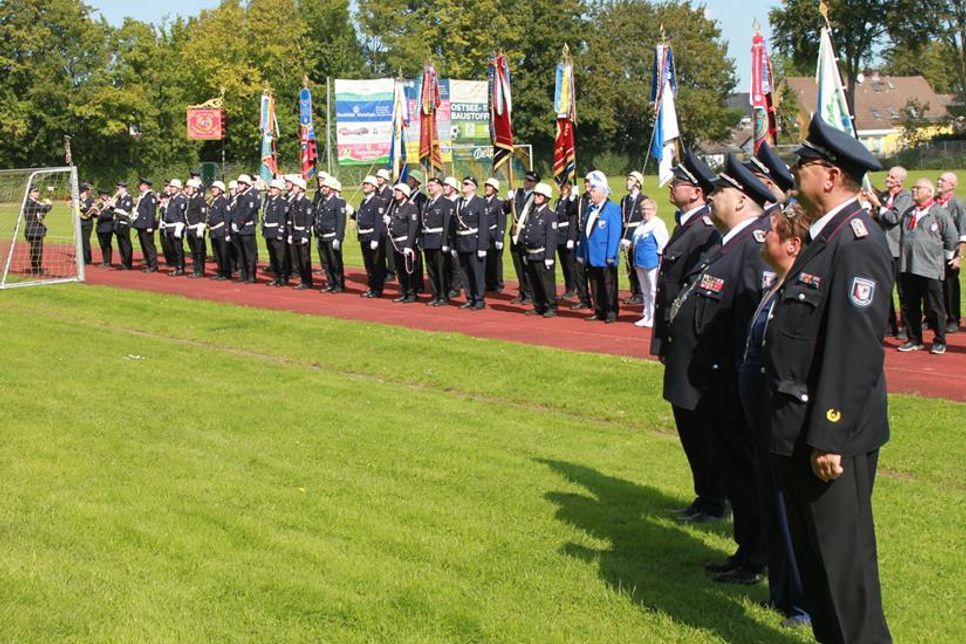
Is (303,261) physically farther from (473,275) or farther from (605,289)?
(605,289)

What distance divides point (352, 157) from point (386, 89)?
124 inches

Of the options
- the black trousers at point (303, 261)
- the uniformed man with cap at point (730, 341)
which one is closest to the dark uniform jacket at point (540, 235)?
the black trousers at point (303, 261)

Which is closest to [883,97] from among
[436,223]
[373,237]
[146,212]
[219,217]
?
[146,212]

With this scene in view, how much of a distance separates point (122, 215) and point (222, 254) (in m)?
3.86

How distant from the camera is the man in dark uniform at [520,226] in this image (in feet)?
59.3

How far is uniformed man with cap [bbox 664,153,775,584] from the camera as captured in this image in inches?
226

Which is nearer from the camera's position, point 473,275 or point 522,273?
point 473,275

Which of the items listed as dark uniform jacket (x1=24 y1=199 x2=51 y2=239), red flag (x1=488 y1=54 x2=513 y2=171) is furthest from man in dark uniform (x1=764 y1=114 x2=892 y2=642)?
dark uniform jacket (x1=24 y1=199 x2=51 y2=239)

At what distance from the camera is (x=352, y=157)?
45.8 meters

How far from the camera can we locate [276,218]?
22438mm

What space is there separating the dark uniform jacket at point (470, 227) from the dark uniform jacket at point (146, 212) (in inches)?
408

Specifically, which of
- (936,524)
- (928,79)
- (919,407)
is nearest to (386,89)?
(919,407)

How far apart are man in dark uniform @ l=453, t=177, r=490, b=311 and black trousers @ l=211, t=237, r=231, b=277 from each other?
735 cm

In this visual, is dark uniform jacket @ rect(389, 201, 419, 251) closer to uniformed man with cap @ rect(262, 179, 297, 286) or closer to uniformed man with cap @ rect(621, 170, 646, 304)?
uniformed man with cap @ rect(262, 179, 297, 286)
